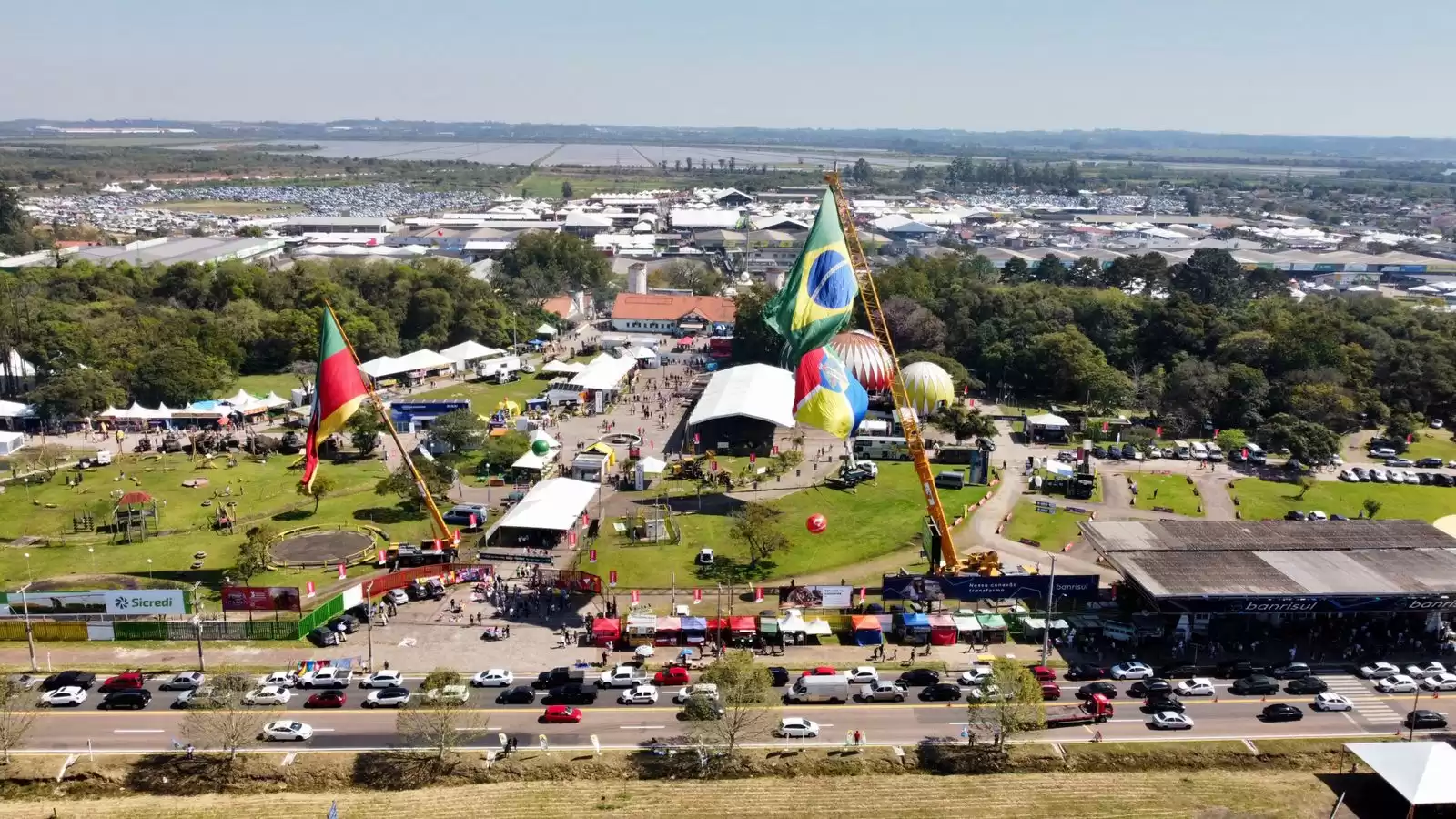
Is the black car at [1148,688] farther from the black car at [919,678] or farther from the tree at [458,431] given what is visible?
the tree at [458,431]

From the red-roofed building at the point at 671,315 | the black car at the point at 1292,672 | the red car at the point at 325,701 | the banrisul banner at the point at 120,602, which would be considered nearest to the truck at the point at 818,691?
the red car at the point at 325,701

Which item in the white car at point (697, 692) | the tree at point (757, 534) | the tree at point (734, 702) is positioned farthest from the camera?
the tree at point (757, 534)

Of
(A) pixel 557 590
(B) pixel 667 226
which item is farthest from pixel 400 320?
(B) pixel 667 226

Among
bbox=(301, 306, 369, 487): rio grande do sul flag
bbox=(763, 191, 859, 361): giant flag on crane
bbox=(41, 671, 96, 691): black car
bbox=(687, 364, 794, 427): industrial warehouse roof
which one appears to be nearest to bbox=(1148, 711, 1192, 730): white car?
bbox=(763, 191, 859, 361): giant flag on crane

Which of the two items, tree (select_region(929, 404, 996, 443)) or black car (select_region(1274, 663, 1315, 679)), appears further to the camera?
tree (select_region(929, 404, 996, 443))

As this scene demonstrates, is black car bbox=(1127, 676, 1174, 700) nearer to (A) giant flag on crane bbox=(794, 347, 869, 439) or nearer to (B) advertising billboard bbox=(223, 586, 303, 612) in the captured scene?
(A) giant flag on crane bbox=(794, 347, 869, 439)
